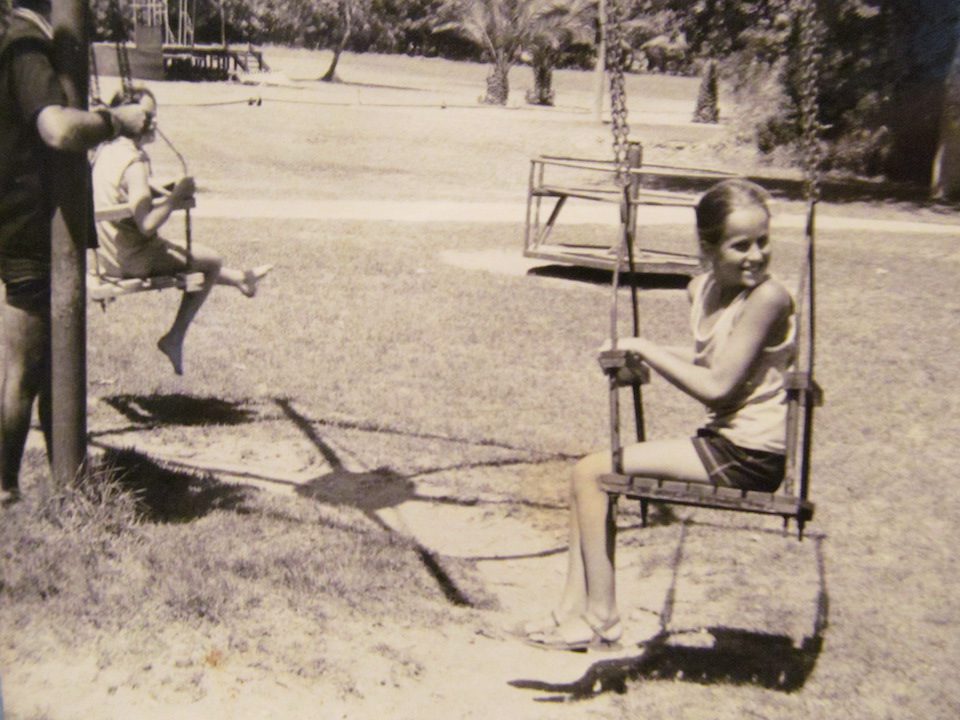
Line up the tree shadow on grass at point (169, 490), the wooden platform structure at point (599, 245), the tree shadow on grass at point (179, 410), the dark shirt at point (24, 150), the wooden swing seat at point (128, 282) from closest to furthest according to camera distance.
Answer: the dark shirt at point (24, 150), the tree shadow on grass at point (169, 490), the wooden swing seat at point (128, 282), the tree shadow on grass at point (179, 410), the wooden platform structure at point (599, 245)

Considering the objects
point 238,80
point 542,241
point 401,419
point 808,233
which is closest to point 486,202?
point 542,241

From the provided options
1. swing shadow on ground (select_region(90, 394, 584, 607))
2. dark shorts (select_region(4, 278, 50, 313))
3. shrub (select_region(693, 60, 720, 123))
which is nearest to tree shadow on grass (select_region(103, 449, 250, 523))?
swing shadow on ground (select_region(90, 394, 584, 607))

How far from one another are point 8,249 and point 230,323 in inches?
159

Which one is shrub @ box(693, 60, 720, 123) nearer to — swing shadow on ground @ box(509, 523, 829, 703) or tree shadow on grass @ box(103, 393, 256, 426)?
tree shadow on grass @ box(103, 393, 256, 426)

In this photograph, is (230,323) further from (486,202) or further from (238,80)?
(238,80)

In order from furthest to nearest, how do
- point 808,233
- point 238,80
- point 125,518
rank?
point 238,80 < point 125,518 < point 808,233

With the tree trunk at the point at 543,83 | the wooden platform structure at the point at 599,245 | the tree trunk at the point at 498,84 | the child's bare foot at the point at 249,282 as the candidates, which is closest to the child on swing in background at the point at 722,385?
the child's bare foot at the point at 249,282

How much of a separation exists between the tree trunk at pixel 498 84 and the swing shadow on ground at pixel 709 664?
104 ft

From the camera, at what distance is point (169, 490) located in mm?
5113

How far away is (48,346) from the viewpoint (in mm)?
4641

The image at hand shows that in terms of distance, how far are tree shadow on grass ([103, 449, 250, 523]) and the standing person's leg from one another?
37 cm

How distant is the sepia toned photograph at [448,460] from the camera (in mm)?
3615

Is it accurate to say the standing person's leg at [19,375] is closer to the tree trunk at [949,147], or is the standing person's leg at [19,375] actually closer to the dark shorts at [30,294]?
the dark shorts at [30,294]

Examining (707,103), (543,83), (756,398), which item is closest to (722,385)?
(756,398)
